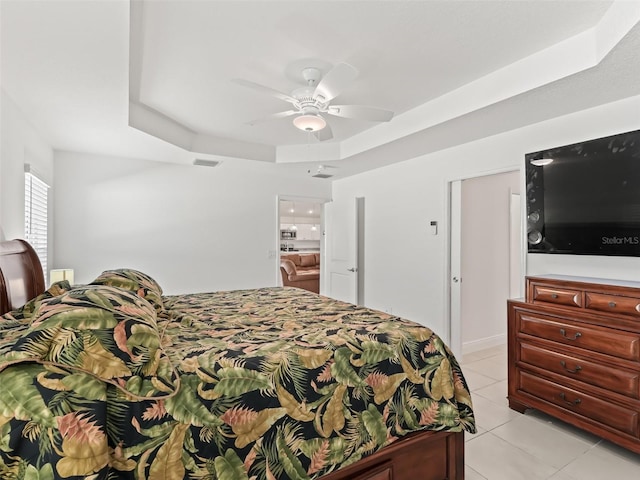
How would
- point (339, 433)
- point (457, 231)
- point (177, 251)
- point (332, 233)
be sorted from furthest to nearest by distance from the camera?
point (332, 233), point (177, 251), point (457, 231), point (339, 433)

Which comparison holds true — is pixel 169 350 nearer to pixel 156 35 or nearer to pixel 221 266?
pixel 156 35

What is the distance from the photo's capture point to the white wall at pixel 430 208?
2652 mm

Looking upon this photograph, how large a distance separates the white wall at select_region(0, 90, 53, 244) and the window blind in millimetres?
184

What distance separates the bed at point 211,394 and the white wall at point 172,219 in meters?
2.25

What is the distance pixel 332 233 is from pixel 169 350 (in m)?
4.48

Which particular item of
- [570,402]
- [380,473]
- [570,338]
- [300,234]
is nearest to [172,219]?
[380,473]

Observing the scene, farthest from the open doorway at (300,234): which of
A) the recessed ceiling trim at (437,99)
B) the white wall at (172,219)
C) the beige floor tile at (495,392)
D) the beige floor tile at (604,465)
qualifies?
the beige floor tile at (604,465)

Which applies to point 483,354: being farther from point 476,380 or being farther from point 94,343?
point 94,343

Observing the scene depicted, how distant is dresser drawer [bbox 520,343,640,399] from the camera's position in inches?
83.2

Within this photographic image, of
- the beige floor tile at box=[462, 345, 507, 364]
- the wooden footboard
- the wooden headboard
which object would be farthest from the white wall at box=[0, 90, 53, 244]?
the beige floor tile at box=[462, 345, 507, 364]

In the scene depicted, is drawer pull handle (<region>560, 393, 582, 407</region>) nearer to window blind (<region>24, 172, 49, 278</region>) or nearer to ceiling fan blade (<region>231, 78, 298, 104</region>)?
ceiling fan blade (<region>231, 78, 298, 104</region>)

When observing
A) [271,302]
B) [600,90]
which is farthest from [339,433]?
[600,90]

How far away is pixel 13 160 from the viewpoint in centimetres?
248

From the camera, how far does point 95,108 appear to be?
273 cm
